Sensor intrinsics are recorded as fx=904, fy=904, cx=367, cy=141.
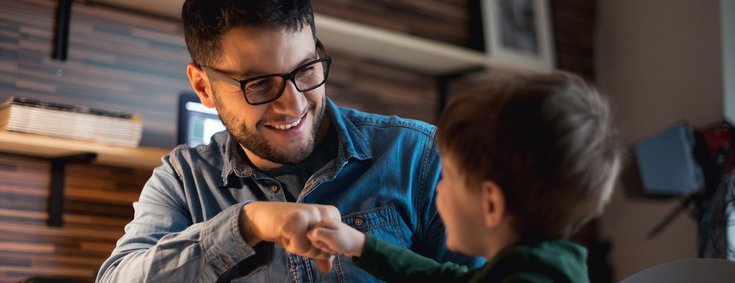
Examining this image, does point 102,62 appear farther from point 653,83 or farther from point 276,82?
point 653,83

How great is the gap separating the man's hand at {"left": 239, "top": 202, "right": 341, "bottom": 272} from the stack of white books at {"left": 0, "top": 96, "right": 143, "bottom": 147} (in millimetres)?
1344

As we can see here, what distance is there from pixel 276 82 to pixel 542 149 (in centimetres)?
70

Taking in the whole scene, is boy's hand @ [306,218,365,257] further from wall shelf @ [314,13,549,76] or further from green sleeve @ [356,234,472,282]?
wall shelf @ [314,13,549,76]

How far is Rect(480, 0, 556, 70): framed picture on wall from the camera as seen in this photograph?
12.3 feet

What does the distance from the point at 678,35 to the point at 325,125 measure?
8.27ft

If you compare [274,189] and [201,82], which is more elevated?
[201,82]

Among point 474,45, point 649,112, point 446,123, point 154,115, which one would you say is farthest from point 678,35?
point 446,123

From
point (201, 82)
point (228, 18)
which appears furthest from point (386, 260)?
point (201, 82)

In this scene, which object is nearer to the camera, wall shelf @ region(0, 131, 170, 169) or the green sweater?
the green sweater

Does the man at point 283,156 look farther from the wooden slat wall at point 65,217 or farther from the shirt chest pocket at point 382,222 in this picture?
the wooden slat wall at point 65,217

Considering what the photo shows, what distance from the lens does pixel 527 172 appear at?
1121 millimetres

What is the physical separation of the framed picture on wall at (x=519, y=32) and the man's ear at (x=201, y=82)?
199 cm

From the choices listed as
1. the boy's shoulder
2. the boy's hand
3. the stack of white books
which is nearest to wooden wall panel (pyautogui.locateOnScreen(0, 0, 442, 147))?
the stack of white books

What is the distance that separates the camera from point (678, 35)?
3.85 m
